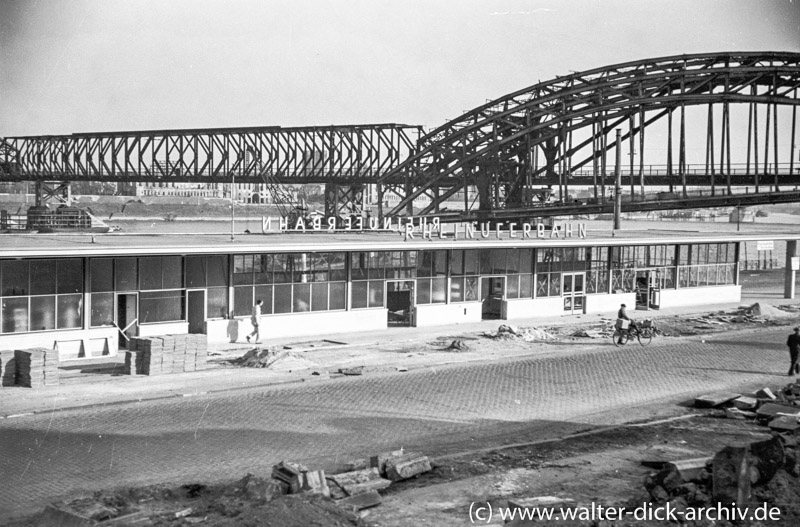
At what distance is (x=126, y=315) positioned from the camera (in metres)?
36.2

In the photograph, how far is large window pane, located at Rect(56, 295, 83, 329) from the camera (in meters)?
34.2

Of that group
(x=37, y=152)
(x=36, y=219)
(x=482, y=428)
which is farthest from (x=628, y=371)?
(x=37, y=152)

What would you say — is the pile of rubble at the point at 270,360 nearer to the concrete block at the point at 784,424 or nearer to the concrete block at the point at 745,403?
the concrete block at the point at 745,403

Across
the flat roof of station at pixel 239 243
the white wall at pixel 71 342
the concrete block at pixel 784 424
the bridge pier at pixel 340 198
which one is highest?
the bridge pier at pixel 340 198

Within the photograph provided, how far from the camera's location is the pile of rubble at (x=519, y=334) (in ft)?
138

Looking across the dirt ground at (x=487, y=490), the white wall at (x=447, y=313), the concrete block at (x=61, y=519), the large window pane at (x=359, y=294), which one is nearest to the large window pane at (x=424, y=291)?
the white wall at (x=447, y=313)

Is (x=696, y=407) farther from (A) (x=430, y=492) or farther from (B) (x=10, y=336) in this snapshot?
(B) (x=10, y=336)

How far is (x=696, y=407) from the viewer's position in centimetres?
2869

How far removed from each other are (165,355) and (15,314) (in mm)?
6214

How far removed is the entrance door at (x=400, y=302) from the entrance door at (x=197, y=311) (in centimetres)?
1046

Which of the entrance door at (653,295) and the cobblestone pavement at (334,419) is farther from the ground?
the entrance door at (653,295)

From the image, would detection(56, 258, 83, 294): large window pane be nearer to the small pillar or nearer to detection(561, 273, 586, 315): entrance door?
detection(561, 273, 586, 315): entrance door

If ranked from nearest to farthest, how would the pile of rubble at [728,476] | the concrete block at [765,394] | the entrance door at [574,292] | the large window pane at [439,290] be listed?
the pile of rubble at [728,476], the concrete block at [765,394], the large window pane at [439,290], the entrance door at [574,292]

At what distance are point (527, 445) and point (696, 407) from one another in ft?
27.4
